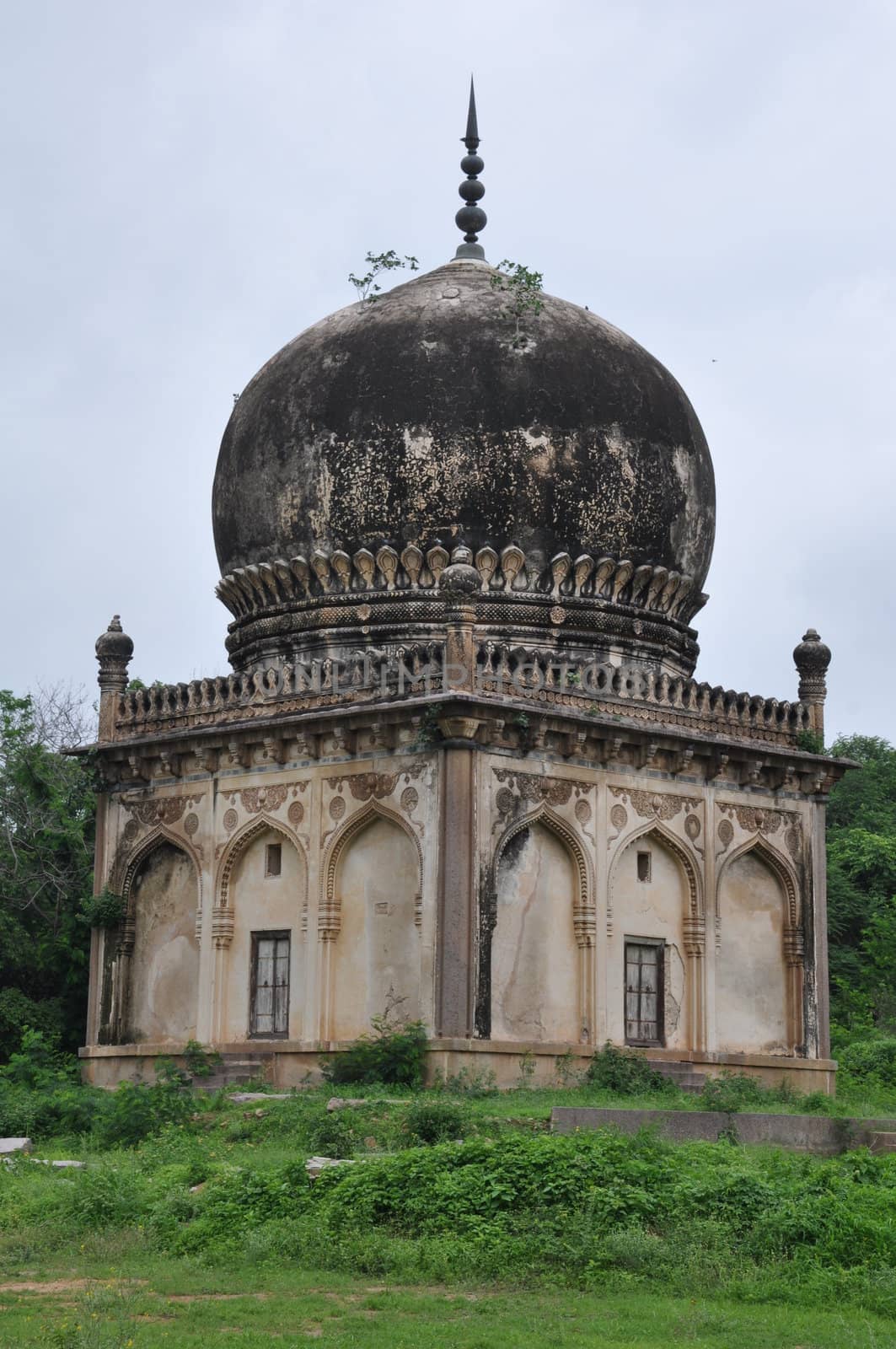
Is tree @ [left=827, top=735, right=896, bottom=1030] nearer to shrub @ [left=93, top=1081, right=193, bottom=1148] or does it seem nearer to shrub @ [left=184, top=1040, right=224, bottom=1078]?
shrub @ [left=184, top=1040, right=224, bottom=1078]

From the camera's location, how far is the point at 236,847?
2131 centimetres

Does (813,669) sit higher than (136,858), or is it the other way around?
(813,669)

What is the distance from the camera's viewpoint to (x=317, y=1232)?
12984 millimetres

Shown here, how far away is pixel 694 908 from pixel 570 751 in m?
2.26

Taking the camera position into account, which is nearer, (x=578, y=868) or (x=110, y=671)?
(x=578, y=868)

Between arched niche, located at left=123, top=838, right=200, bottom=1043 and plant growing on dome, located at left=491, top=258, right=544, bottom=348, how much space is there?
253 inches

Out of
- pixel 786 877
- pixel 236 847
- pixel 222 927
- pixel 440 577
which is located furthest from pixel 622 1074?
pixel 440 577

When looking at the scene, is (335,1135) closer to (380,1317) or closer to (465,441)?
(380,1317)

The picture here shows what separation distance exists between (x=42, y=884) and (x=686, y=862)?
325 inches

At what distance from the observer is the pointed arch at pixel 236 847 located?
21094 millimetres

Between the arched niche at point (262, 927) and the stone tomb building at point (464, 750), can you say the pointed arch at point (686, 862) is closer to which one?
the stone tomb building at point (464, 750)

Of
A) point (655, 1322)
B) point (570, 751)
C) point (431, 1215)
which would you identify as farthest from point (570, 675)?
point (655, 1322)

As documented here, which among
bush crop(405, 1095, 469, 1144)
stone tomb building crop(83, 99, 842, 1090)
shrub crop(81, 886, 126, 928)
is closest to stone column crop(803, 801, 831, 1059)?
stone tomb building crop(83, 99, 842, 1090)

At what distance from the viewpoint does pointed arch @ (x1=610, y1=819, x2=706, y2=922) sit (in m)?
21.0
